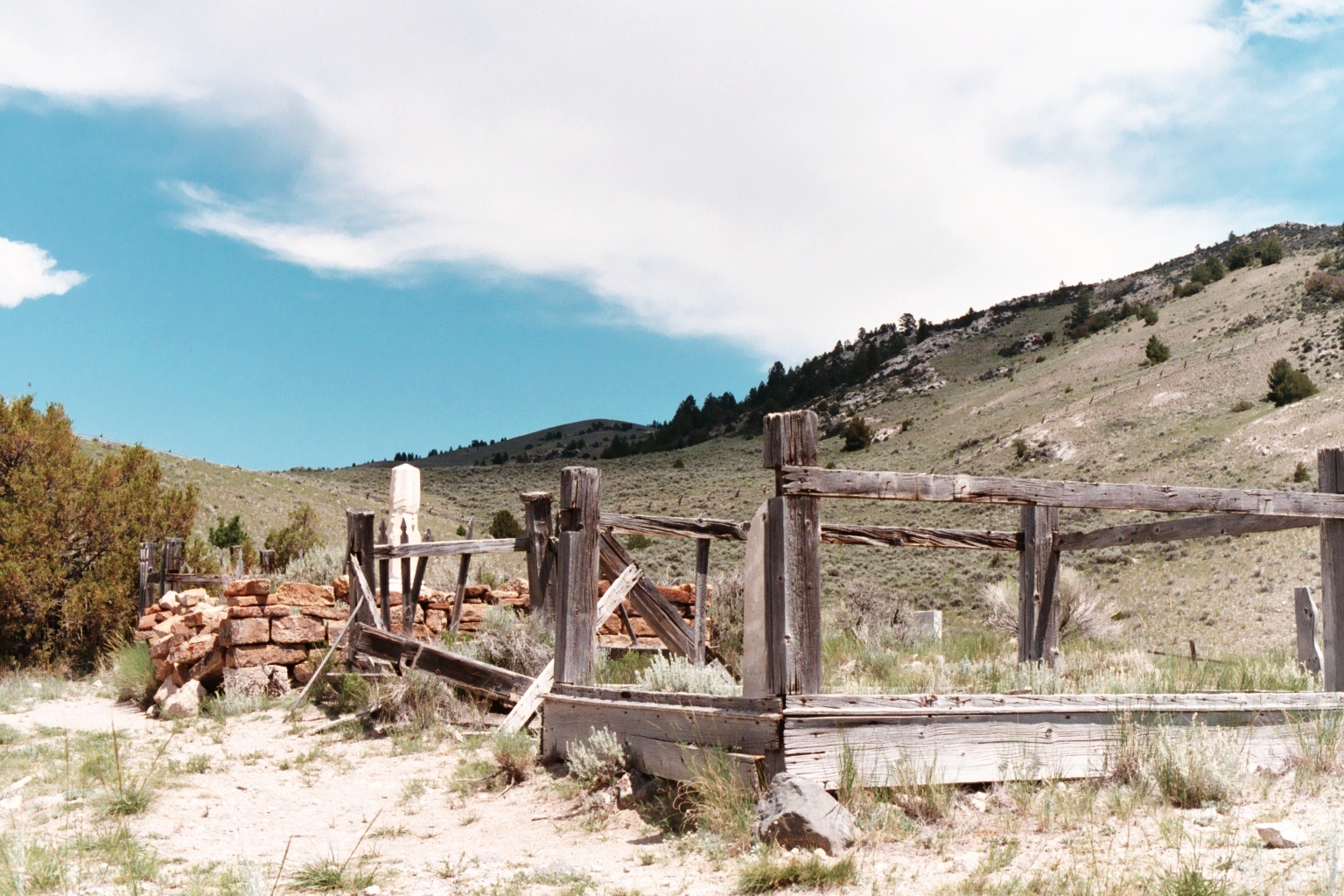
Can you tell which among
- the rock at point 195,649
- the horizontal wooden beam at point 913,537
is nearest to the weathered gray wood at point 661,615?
the horizontal wooden beam at point 913,537

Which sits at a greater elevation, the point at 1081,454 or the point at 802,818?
the point at 1081,454

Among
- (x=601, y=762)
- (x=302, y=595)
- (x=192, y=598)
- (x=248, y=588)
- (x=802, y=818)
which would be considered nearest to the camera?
(x=802, y=818)

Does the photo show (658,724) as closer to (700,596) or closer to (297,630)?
(700,596)

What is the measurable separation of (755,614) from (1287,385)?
36756 millimetres

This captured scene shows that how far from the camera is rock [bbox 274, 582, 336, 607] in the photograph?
38.1 feet

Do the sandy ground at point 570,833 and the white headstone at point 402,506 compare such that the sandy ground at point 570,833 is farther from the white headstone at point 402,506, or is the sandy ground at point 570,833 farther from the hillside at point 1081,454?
the hillside at point 1081,454

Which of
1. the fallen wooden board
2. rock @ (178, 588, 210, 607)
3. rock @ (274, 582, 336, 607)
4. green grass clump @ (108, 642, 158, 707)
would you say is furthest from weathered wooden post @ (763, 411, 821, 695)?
rock @ (178, 588, 210, 607)

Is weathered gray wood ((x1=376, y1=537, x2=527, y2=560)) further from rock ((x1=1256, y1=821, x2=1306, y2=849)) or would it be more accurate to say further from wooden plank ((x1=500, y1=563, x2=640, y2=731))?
rock ((x1=1256, y1=821, x2=1306, y2=849))

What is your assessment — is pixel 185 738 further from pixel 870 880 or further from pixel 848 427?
pixel 848 427

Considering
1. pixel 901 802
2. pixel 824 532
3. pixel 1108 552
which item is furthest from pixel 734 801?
pixel 1108 552

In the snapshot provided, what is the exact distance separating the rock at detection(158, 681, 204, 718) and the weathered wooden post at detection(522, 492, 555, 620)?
3.78 metres

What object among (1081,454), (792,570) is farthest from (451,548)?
(1081,454)

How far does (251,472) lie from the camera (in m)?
47.1

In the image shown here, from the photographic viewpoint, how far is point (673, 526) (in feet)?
30.5
